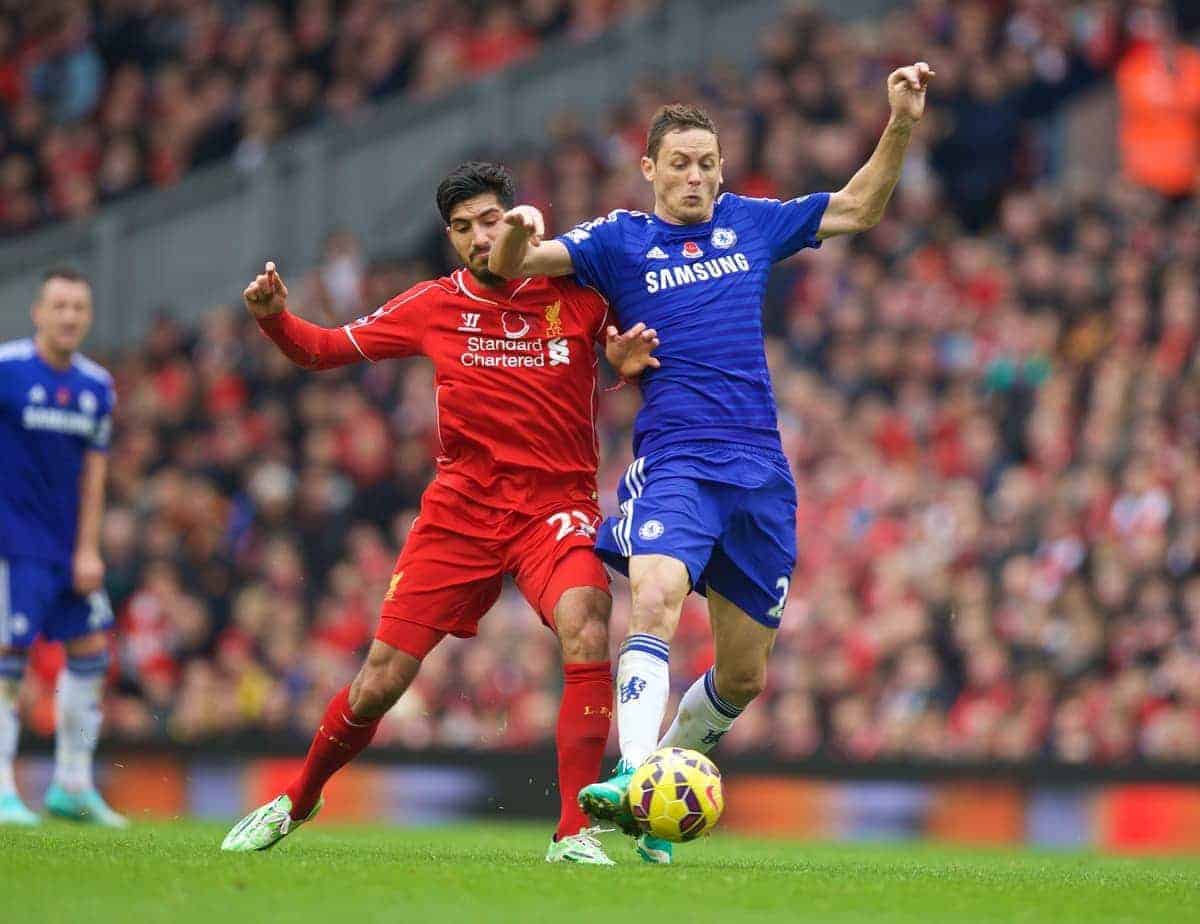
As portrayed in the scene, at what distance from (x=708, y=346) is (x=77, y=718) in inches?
187

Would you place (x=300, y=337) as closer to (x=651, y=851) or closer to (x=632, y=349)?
(x=632, y=349)

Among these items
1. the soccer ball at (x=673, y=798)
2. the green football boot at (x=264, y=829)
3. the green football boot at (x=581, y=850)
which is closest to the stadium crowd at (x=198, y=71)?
the green football boot at (x=264, y=829)

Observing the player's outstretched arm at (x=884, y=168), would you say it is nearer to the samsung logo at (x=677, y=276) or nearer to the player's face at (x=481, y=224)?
the samsung logo at (x=677, y=276)

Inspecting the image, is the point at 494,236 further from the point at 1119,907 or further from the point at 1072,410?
the point at 1072,410

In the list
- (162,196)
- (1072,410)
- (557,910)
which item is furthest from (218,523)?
(557,910)

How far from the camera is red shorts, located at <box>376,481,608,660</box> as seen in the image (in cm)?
841

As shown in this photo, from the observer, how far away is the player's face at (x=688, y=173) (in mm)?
8328

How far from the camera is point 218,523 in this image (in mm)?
17875

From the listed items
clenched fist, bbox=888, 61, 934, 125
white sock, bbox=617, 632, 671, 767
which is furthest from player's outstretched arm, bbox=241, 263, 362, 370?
clenched fist, bbox=888, 61, 934, 125

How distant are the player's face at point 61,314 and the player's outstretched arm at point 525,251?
11.9 feet

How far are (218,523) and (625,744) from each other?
417 inches

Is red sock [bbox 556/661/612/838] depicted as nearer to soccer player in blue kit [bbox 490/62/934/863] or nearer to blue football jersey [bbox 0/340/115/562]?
soccer player in blue kit [bbox 490/62/934/863]

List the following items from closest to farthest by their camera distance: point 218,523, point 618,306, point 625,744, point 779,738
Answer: point 625,744
point 618,306
point 779,738
point 218,523

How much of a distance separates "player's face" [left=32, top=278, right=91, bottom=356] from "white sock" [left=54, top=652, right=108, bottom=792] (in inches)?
63.8
